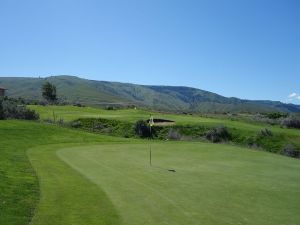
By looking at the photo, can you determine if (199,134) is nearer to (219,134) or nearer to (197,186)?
(219,134)

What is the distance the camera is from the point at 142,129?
177 feet

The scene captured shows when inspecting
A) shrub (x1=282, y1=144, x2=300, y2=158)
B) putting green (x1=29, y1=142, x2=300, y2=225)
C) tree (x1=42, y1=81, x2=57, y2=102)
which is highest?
tree (x1=42, y1=81, x2=57, y2=102)

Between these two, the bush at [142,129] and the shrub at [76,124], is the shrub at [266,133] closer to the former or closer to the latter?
the bush at [142,129]

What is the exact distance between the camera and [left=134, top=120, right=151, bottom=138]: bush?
53.4 metres

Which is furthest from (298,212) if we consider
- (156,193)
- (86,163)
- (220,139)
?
(220,139)

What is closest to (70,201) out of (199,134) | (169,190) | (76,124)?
(169,190)

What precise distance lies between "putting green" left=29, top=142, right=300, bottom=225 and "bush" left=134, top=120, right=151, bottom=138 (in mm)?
27204

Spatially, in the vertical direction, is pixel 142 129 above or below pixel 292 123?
below

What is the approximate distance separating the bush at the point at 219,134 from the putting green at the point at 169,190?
23.8 m

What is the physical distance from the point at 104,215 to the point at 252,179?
26.4ft

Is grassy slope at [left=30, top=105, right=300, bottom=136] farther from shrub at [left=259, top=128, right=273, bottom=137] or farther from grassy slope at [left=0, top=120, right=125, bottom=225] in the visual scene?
grassy slope at [left=0, top=120, right=125, bottom=225]

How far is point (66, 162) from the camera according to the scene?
2305 cm

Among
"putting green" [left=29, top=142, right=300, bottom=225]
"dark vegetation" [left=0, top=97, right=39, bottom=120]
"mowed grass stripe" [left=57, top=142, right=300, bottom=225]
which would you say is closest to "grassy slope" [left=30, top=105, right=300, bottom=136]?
"dark vegetation" [left=0, top=97, right=39, bottom=120]

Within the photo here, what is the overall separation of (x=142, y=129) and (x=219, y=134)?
9.50 m
